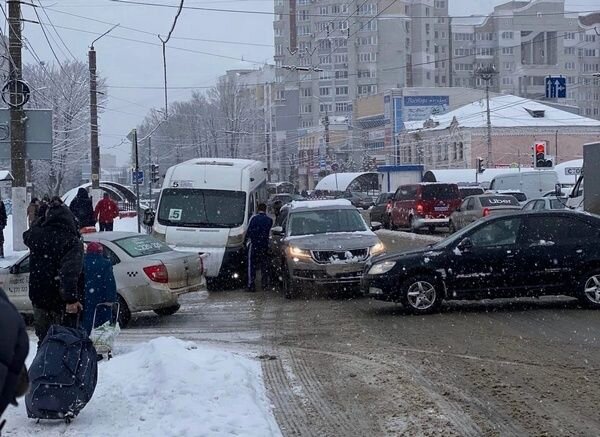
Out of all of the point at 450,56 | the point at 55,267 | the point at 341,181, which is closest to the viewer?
the point at 55,267

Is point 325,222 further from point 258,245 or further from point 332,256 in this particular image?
point 332,256

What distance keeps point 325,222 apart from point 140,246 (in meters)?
4.66

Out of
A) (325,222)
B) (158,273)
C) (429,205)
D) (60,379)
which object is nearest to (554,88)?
(429,205)

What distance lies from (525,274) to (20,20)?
43.7 ft

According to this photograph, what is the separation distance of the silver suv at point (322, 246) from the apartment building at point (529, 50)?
116948 mm

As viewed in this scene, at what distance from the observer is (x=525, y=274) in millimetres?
13320

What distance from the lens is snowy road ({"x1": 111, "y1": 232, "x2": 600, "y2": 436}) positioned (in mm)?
7359

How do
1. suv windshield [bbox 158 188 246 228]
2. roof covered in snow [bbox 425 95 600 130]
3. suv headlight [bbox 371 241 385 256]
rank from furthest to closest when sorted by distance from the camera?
roof covered in snow [bbox 425 95 600 130] < suv windshield [bbox 158 188 246 228] < suv headlight [bbox 371 241 385 256]

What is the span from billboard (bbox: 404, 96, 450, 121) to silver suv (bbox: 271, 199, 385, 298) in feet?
282

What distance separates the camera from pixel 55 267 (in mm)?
8039

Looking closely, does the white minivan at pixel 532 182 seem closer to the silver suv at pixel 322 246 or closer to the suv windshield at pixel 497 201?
the suv windshield at pixel 497 201

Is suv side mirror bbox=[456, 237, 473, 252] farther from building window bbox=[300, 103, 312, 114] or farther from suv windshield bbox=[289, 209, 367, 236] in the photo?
building window bbox=[300, 103, 312, 114]

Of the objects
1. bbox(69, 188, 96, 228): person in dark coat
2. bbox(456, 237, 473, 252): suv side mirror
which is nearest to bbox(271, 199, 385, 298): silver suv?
bbox(456, 237, 473, 252): suv side mirror

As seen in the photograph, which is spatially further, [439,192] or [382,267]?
[439,192]
